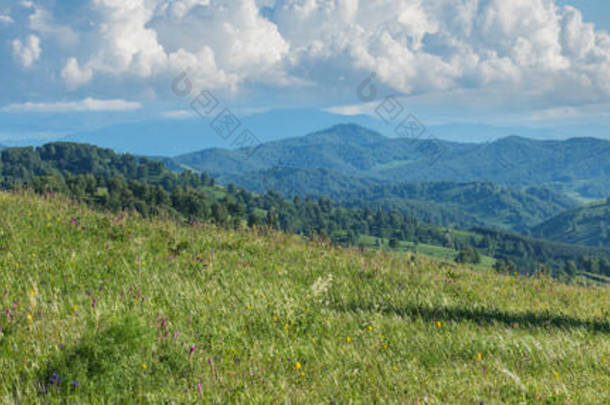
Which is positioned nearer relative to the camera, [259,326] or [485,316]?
[259,326]

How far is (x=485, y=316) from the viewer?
779 centimetres

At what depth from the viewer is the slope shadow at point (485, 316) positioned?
7.41 metres

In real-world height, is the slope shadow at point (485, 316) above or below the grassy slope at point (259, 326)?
below

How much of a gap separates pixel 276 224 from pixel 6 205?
738 cm

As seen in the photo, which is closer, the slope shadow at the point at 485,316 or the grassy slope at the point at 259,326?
the grassy slope at the point at 259,326

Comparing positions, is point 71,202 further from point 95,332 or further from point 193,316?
point 95,332

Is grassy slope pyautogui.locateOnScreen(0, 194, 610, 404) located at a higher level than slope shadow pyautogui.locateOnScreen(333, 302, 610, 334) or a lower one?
higher

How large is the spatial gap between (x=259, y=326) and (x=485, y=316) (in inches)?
162

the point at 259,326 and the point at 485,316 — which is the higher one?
the point at 259,326

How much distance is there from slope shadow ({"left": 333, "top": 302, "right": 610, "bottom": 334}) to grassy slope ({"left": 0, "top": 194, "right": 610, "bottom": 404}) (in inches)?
1.7

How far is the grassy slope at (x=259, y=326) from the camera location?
4.38m

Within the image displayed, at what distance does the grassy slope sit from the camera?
4383 millimetres

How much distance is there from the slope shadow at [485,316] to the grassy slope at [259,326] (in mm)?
44

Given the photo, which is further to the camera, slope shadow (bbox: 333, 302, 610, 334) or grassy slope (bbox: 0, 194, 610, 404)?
slope shadow (bbox: 333, 302, 610, 334)
